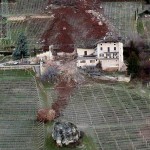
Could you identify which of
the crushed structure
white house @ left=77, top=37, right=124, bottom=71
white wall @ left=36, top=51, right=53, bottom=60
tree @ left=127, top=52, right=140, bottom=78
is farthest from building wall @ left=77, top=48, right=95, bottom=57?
the crushed structure

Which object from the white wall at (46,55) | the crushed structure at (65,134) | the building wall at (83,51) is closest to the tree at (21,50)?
the white wall at (46,55)

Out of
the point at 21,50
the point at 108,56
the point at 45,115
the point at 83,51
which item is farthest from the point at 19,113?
the point at 83,51

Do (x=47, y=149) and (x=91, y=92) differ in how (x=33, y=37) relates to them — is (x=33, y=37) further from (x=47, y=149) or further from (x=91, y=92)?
(x=47, y=149)

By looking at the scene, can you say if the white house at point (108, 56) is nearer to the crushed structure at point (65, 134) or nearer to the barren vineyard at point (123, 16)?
the barren vineyard at point (123, 16)

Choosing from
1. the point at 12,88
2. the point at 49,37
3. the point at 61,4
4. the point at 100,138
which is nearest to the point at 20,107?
the point at 12,88

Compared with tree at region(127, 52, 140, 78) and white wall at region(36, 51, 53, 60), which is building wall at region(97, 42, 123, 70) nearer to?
tree at region(127, 52, 140, 78)

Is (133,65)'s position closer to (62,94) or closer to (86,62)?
(86,62)
